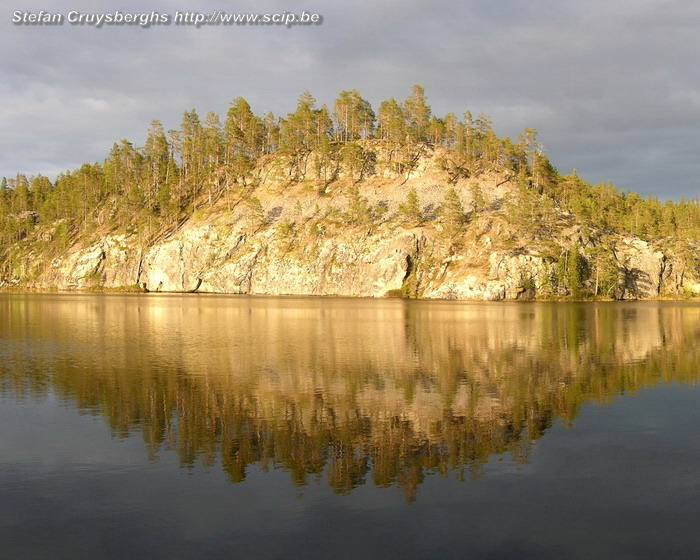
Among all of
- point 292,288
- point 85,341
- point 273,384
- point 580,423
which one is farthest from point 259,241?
point 580,423

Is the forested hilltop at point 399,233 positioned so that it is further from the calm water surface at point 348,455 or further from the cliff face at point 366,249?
the calm water surface at point 348,455

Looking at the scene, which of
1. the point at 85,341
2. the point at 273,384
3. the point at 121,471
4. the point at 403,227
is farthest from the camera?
the point at 403,227

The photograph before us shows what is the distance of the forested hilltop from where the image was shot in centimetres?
14225

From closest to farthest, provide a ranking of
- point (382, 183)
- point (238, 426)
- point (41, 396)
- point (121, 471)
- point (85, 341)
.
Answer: point (121, 471) < point (238, 426) < point (41, 396) < point (85, 341) < point (382, 183)

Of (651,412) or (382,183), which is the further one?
(382,183)

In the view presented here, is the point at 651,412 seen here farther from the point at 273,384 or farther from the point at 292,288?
the point at 292,288

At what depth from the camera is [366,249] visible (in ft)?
511

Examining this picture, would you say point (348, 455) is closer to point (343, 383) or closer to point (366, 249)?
point (343, 383)

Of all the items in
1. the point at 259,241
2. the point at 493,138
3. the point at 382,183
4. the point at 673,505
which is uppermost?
the point at 493,138

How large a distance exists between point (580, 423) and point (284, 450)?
1360cm

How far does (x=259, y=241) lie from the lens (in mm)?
168125

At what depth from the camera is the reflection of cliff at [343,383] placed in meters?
21.1

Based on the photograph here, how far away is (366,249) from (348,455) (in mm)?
136367

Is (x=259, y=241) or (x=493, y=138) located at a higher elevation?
(x=493, y=138)
